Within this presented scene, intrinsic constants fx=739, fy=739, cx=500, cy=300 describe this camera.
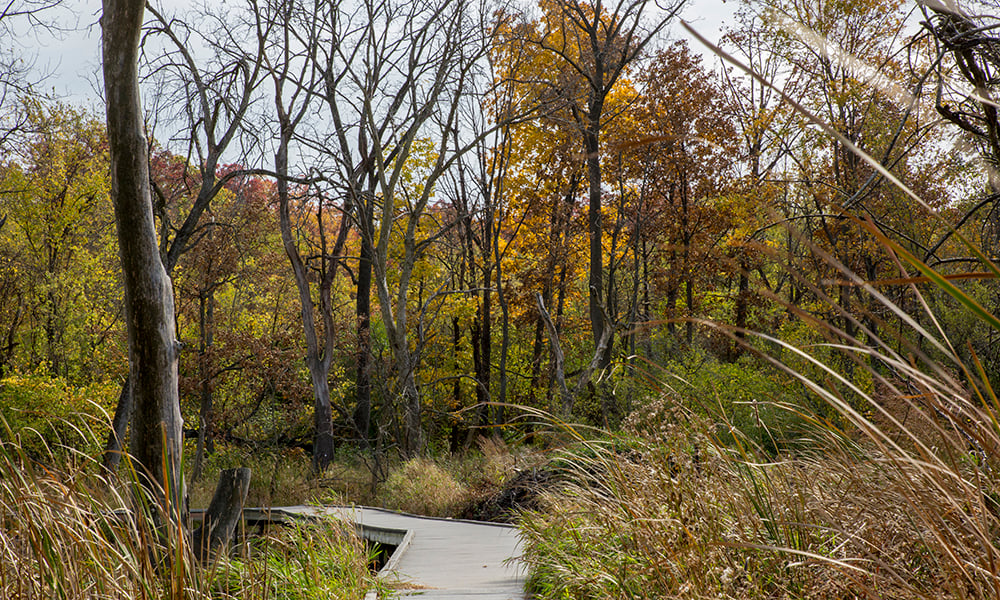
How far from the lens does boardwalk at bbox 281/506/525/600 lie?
18.1 feet

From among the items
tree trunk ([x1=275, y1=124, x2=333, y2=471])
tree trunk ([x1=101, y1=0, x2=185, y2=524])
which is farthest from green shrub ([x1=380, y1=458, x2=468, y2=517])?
tree trunk ([x1=101, y1=0, x2=185, y2=524])

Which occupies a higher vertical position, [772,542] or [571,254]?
[571,254]

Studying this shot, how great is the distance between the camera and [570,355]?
22984mm

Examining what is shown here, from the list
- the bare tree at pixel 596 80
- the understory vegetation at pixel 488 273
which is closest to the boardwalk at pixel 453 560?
the understory vegetation at pixel 488 273

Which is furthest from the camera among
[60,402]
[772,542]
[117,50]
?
[60,402]

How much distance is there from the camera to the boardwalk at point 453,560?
218 inches

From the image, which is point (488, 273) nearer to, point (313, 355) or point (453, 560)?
point (313, 355)

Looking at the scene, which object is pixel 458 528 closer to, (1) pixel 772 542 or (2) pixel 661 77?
(1) pixel 772 542

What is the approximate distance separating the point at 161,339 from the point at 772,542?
548 cm

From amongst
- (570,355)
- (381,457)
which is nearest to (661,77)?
(570,355)

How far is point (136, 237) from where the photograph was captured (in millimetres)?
6457

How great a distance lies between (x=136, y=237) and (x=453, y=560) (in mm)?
4055

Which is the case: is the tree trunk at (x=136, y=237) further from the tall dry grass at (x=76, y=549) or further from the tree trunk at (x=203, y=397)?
the tree trunk at (x=203, y=397)

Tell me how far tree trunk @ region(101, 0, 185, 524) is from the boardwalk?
1.70 meters
